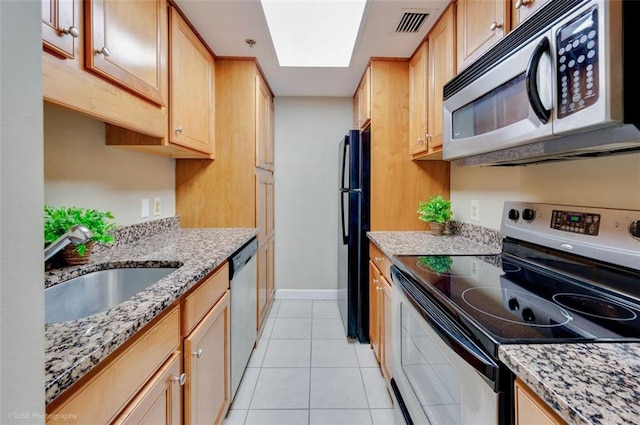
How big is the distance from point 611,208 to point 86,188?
209 cm

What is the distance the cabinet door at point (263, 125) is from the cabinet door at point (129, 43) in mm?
968

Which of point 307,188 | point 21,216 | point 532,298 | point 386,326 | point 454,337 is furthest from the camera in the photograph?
point 307,188

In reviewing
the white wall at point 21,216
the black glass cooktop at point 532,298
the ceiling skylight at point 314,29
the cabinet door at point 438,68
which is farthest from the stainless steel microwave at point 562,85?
the ceiling skylight at point 314,29

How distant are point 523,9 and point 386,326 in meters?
1.57

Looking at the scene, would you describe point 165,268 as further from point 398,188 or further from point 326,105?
point 326,105

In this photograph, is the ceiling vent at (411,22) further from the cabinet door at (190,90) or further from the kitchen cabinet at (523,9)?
the cabinet door at (190,90)

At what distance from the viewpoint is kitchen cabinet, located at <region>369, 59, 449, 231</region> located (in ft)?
7.57

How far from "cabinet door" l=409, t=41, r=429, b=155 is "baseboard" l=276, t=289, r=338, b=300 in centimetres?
190

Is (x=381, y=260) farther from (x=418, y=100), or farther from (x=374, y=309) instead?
(x=418, y=100)

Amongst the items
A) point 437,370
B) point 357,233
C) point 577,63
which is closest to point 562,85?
point 577,63

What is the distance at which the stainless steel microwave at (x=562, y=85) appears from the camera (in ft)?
2.20

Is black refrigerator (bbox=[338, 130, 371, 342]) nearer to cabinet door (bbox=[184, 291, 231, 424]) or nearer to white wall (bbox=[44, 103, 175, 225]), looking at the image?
cabinet door (bbox=[184, 291, 231, 424])

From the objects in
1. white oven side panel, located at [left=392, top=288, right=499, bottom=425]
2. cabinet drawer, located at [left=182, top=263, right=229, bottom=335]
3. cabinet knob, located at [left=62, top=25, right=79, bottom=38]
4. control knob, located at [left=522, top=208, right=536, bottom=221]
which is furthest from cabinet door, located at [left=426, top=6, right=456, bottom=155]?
cabinet knob, located at [left=62, top=25, right=79, bottom=38]

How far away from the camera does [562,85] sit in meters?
0.80
